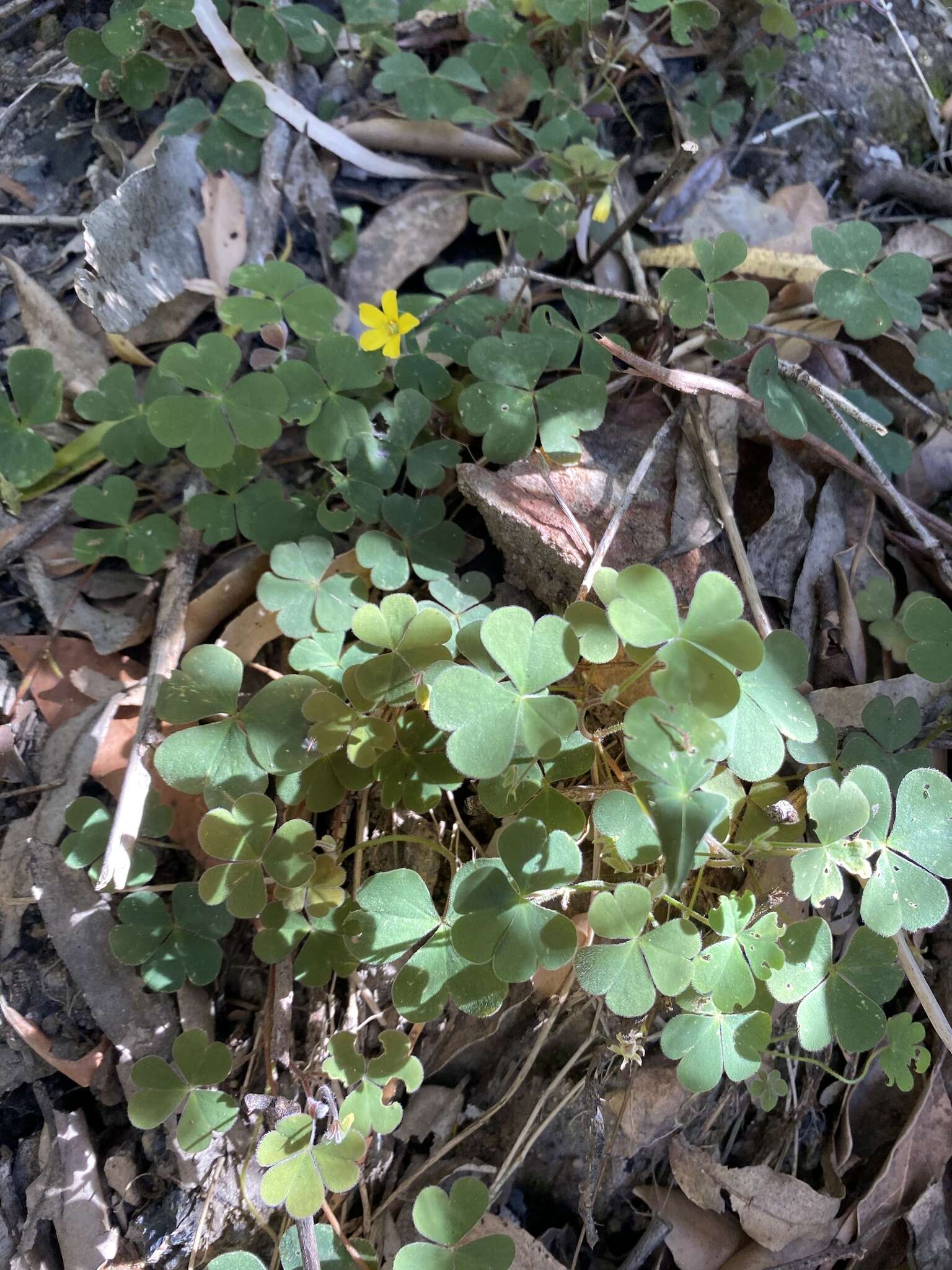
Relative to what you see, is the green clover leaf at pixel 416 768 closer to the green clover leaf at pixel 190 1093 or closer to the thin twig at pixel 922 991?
the green clover leaf at pixel 190 1093

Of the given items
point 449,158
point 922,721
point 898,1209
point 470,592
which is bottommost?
point 898,1209

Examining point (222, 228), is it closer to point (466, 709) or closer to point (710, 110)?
point (710, 110)

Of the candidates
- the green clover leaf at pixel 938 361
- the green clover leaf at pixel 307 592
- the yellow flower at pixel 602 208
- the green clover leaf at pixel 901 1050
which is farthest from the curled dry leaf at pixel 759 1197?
the yellow flower at pixel 602 208

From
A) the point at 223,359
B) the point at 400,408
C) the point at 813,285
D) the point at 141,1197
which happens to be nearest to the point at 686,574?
the point at 400,408

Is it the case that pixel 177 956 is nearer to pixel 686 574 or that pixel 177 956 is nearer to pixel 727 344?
pixel 686 574

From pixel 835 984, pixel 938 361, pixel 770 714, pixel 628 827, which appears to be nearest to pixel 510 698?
pixel 628 827
